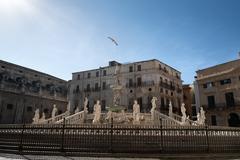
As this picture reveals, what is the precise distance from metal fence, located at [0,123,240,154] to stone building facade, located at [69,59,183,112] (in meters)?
25.4

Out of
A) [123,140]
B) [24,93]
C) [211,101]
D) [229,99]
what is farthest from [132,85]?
[123,140]

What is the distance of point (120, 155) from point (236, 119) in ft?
86.7

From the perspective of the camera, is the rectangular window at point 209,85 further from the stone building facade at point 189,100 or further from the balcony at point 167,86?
the stone building facade at point 189,100

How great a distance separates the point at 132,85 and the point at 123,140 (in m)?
31.2

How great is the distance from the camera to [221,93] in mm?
31094

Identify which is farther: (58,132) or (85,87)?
(85,87)

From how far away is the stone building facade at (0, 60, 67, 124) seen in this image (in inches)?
1328

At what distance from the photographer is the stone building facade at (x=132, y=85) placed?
38.7 meters

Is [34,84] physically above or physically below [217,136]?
above

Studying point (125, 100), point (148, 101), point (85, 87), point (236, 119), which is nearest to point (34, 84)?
point (85, 87)

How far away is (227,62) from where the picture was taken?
102ft

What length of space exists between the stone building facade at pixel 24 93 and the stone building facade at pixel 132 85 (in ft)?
20.2

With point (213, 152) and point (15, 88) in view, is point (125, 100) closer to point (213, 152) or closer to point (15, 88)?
point (15, 88)

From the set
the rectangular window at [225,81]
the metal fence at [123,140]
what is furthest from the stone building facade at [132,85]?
the metal fence at [123,140]
